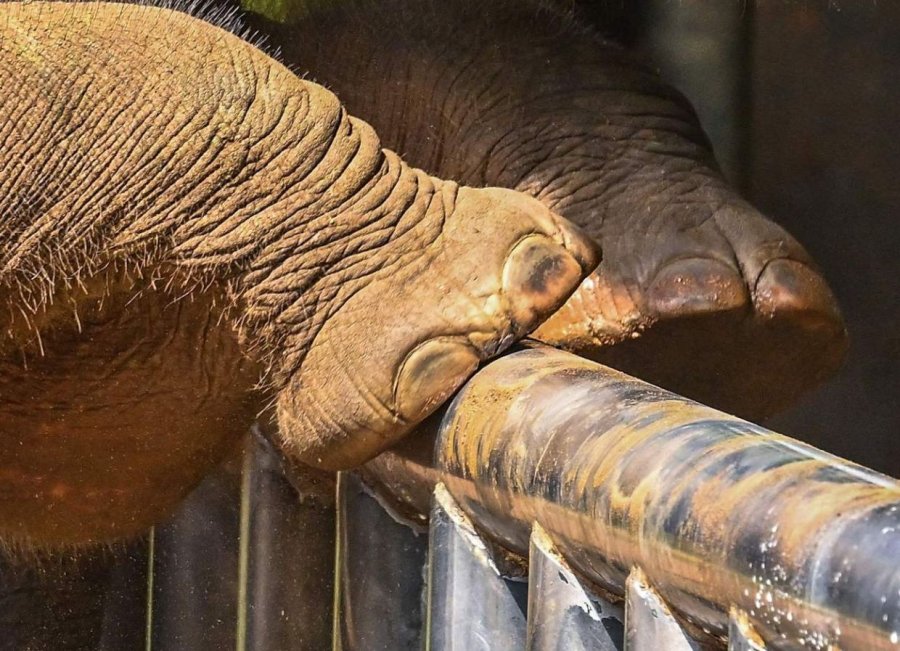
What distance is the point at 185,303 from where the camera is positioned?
4.92ft

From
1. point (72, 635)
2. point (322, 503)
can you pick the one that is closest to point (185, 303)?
point (322, 503)

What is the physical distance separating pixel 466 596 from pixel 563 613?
0.37ft

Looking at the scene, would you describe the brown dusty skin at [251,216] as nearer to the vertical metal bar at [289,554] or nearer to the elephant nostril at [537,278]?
the elephant nostril at [537,278]

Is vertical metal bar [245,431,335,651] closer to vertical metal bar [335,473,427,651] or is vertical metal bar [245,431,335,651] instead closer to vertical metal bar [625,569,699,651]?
vertical metal bar [335,473,427,651]

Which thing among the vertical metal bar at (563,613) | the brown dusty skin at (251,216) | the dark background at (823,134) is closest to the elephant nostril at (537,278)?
the brown dusty skin at (251,216)

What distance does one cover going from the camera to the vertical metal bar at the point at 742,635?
24.9 inches

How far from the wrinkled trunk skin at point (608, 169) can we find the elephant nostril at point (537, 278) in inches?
13.1

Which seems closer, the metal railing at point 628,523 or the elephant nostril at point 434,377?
the metal railing at point 628,523

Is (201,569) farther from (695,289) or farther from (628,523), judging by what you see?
(628,523)

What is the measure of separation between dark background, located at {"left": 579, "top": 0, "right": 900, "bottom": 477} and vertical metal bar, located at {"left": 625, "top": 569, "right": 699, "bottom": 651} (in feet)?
4.51

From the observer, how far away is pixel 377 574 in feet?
4.90

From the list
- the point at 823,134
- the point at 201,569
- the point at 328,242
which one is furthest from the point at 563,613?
the point at 823,134

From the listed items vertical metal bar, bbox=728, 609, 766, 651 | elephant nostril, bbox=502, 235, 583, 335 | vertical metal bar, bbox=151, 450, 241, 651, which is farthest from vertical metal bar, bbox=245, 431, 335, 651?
vertical metal bar, bbox=728, 609, 766, 651

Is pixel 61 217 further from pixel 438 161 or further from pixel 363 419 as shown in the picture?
pixel 438 161
